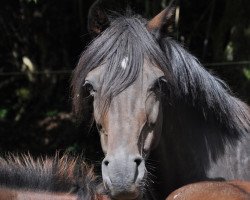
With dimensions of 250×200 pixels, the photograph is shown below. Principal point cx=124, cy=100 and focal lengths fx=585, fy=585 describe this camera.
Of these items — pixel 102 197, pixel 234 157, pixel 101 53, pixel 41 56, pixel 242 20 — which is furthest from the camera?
pixel 41 56

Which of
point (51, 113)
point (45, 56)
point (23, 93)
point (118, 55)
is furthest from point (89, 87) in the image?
point (23, 93)

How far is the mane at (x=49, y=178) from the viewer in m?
2.96

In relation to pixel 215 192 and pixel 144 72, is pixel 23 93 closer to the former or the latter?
pixel 144 72

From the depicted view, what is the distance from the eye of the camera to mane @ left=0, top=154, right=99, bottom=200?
296 cm

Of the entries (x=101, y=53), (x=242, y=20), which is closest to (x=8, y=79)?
(x=242, y=20)

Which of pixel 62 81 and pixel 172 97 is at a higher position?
pixel 172 97

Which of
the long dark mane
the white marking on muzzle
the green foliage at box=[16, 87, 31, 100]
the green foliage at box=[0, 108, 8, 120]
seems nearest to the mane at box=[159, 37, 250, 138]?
the long dark mane

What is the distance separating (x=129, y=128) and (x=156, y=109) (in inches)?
9.7

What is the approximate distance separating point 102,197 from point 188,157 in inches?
28.4

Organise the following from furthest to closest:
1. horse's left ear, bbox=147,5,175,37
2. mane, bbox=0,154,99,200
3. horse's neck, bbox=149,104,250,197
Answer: horse's neck, bbox=149,104,250,197, horse's left ear, bbox=147,5,175,37, mane, bbox=0,154,99,200

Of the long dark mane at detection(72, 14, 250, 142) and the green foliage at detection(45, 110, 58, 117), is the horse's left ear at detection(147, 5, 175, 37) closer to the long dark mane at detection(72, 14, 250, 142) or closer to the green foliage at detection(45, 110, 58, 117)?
the long dark mane at detection(72, 14, 250, 142)

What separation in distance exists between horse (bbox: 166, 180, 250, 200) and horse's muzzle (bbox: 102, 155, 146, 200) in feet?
0.62

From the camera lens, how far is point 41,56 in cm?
806

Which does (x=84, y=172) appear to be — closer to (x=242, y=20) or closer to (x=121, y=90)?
(x=121, y=90)
